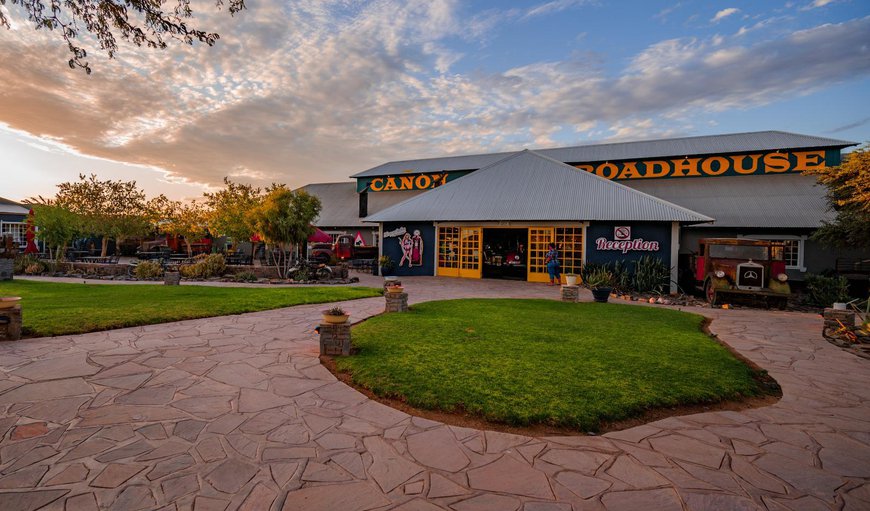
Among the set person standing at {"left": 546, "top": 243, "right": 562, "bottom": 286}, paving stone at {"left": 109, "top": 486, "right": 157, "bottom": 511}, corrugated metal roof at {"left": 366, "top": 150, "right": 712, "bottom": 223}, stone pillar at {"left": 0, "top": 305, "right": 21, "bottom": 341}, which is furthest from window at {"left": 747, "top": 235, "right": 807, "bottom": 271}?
stone pillar at {"left": 0, "top": 305, "right": 21, "bottom": 341}

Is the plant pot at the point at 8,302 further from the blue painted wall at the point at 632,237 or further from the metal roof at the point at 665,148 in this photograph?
the metal roof at the point at 665,148

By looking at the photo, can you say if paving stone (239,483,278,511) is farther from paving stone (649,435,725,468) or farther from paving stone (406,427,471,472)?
paving stone (649,435,725,468)

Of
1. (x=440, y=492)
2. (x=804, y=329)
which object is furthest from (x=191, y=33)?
(x=804, y=329)

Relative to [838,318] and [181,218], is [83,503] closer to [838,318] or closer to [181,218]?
[838,318]

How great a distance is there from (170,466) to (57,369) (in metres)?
3.32

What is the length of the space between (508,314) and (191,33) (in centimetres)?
759

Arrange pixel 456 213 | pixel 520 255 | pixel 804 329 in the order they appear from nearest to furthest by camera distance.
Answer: pixel 804 329, pixel 456 213, pixel 520 255

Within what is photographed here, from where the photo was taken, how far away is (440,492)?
9.02ft

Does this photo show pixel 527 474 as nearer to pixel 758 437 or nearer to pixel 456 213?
pixel 758 437

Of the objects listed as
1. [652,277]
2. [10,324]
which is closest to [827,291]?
[652,277]

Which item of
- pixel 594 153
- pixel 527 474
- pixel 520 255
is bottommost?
pixel 527 474

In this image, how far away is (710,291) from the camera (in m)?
12.6

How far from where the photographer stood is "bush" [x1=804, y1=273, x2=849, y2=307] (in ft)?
40.6

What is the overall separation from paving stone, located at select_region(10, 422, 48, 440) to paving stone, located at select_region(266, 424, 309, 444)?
6.21 ft
